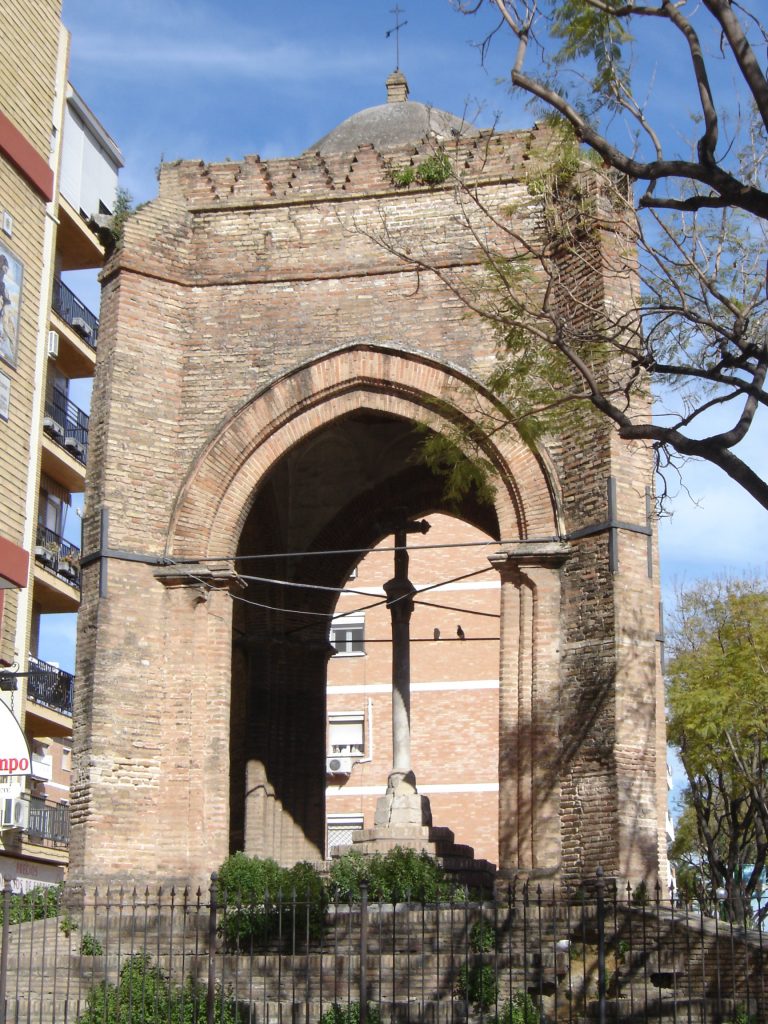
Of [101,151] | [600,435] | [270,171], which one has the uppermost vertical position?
[101,151]

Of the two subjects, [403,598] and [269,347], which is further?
[403,598]

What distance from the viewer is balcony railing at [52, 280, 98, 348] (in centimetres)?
3044

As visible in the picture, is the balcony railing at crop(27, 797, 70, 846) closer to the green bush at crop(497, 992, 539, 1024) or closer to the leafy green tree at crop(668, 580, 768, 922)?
the leafy green tree at crop(668, 580, 768, 922)

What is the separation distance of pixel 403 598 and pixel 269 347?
3.40 metres

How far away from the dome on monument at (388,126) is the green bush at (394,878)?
357 inches

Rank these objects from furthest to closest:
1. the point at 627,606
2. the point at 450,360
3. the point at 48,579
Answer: the point at 48,579
the point at 450,360
the point at 627,606

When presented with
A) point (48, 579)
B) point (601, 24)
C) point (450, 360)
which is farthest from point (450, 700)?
point (601, 24)

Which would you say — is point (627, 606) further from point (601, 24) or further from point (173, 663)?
point (601, 24)

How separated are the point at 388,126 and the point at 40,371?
29.7 ft

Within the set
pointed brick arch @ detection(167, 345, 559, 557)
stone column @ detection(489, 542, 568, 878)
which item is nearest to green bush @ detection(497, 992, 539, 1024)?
stone column @ detection(489, 542, 568, 878)

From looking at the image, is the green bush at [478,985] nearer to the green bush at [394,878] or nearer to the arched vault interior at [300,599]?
the green bush at [394,878]

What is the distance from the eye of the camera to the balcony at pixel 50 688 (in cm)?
2739

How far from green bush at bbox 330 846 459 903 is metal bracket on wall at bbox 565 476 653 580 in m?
3.44

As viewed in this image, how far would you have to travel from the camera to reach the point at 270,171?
19188 mm
